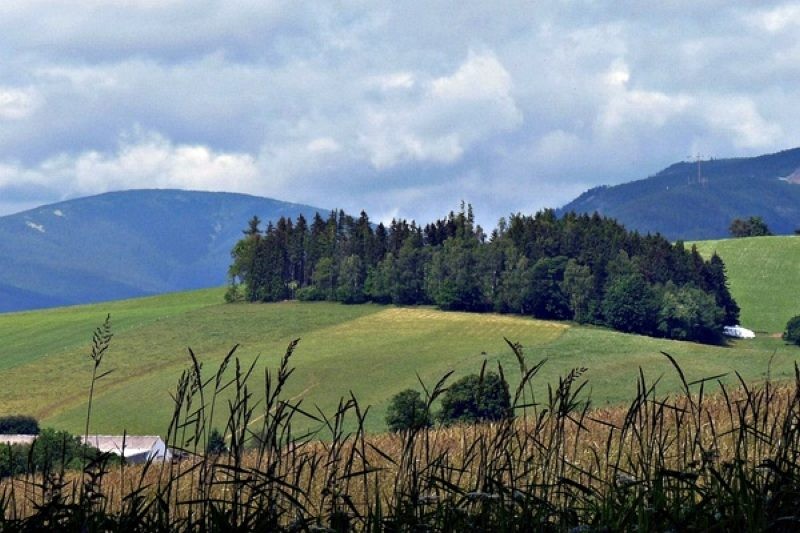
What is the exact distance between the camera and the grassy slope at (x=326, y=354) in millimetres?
119875

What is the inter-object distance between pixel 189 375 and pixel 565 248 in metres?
183

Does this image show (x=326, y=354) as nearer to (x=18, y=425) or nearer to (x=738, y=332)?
(x=18, y=425)

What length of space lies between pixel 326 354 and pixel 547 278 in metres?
44.8

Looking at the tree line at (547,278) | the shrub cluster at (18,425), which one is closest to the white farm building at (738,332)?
the tree line at (547,278)

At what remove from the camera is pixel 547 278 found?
174 metres

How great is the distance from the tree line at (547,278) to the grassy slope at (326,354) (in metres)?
6.00

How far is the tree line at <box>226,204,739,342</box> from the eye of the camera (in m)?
167

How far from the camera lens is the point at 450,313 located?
171875 millimetres

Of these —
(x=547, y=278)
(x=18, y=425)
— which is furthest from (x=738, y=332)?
(x=18, y=425)

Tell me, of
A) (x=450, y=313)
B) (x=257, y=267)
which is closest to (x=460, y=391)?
(x=450, y=313)

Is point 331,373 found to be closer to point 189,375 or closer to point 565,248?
point 565,248

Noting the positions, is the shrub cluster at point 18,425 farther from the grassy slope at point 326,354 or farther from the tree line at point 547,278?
the tree line at point 547,278

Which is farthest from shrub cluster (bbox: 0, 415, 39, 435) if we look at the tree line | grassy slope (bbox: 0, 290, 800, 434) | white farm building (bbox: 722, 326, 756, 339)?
white farm building (bbox: 722, 326, 756, 339)

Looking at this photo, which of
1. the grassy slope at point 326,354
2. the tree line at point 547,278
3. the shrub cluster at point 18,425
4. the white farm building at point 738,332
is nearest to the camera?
the shrub cluster at point 18,425
